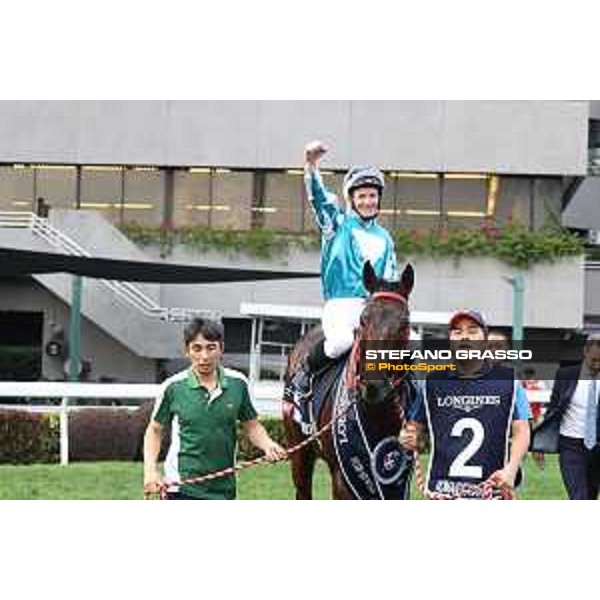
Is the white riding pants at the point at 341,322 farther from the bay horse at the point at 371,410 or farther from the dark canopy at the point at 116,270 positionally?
the dark canopy at the point at 116,270

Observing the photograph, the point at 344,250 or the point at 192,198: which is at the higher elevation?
the point at 192,198

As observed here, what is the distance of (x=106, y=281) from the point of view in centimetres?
588

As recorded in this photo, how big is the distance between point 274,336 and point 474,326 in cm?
87

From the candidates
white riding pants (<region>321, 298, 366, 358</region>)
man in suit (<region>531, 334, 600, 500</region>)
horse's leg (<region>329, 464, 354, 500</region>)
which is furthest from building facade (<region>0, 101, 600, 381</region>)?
horse's leg (<region>329, 464, 354, 500</region>)

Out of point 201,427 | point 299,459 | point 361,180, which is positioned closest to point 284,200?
point 361,180

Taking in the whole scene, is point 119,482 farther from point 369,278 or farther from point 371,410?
point 369,278

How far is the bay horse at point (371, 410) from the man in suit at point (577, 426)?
2.38ft

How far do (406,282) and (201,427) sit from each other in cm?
106

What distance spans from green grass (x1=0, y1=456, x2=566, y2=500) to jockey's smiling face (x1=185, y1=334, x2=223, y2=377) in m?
0.48

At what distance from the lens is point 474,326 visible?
5.55 meters

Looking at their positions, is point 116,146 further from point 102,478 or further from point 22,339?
point 102,478

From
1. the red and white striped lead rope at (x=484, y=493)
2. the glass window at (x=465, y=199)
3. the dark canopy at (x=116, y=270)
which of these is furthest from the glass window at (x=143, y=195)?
the red and white striped lead rope at (x=484, y=493)

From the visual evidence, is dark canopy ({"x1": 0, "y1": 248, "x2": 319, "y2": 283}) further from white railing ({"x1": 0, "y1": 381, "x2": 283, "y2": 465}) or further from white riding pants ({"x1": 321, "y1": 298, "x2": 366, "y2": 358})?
white railing ({"x1": 0, "y1": 381, "x2": 283, "y2": 465})

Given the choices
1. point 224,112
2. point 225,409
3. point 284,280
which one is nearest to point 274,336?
point 284,280
